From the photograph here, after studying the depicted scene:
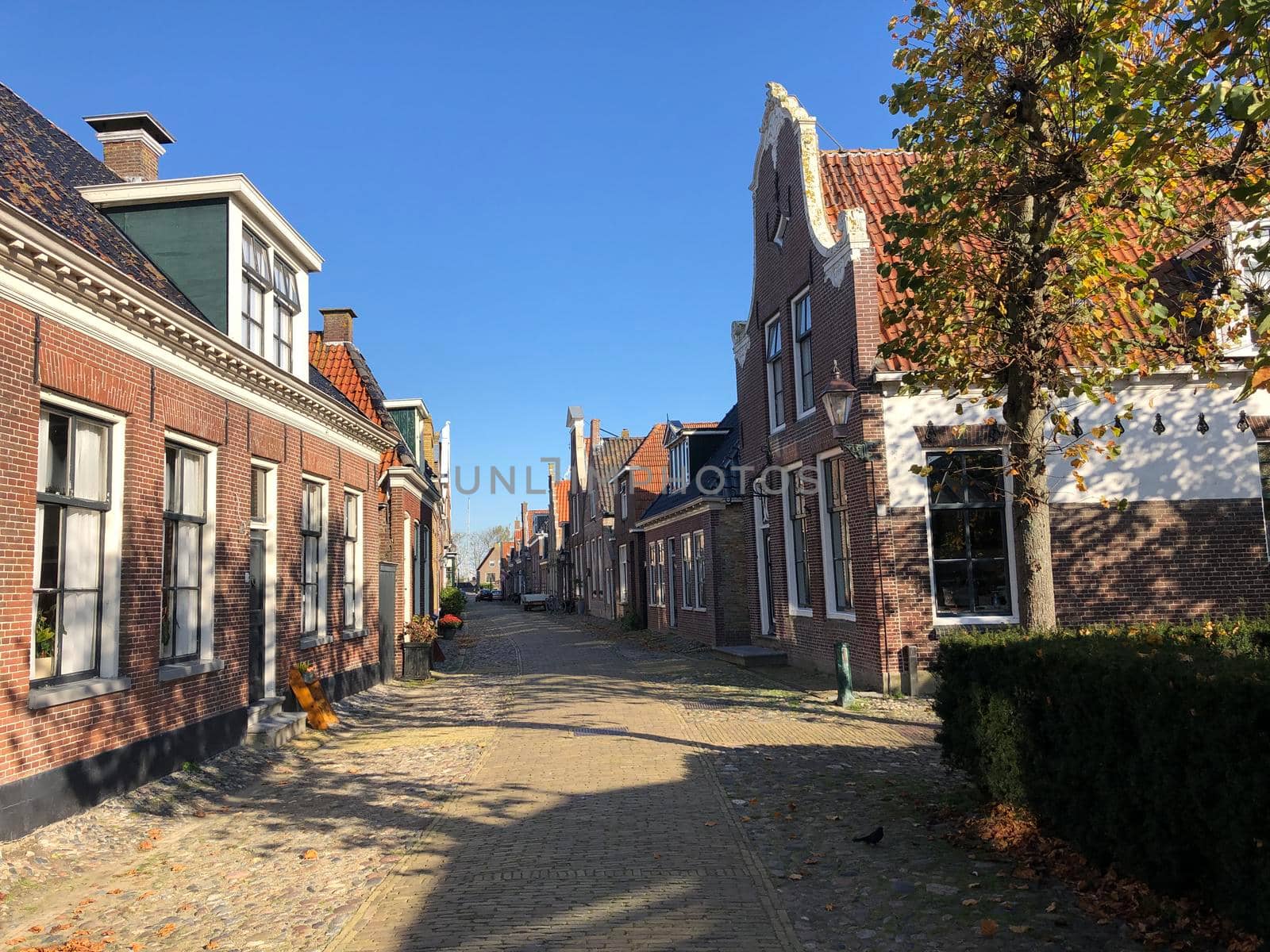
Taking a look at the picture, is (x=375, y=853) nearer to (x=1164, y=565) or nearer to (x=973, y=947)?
(x=973, y=947)

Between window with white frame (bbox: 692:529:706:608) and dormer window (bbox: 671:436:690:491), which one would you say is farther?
dormer window (bbox: 671:436:690:491)

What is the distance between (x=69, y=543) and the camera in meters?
7.82

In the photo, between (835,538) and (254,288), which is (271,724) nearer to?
(254,288)

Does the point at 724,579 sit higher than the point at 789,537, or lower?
lower

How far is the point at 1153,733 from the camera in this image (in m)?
4.60

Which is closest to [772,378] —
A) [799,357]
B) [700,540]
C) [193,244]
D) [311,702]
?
[799,357]

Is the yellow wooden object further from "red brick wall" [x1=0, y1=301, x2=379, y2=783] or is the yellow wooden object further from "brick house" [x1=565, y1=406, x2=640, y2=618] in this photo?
"brick house" [x1=565, y1=406, x2=640, y2=618]

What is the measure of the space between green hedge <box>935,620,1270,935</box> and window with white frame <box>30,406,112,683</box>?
7.00 meters

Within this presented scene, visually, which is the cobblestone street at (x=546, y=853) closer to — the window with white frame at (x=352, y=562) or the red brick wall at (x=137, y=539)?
the red brick wall at (x=137, y=539)

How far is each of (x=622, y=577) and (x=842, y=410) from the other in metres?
25.4

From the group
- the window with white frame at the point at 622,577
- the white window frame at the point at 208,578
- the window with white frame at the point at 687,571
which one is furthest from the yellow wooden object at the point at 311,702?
the window with white frame at the point at 622,577

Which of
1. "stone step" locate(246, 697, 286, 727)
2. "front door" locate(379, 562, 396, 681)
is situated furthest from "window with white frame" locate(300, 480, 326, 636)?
"front door" locate(379, 562, 396, 681)

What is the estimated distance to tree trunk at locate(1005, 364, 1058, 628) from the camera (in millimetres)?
7824

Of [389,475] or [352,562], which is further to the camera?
[389,475]
